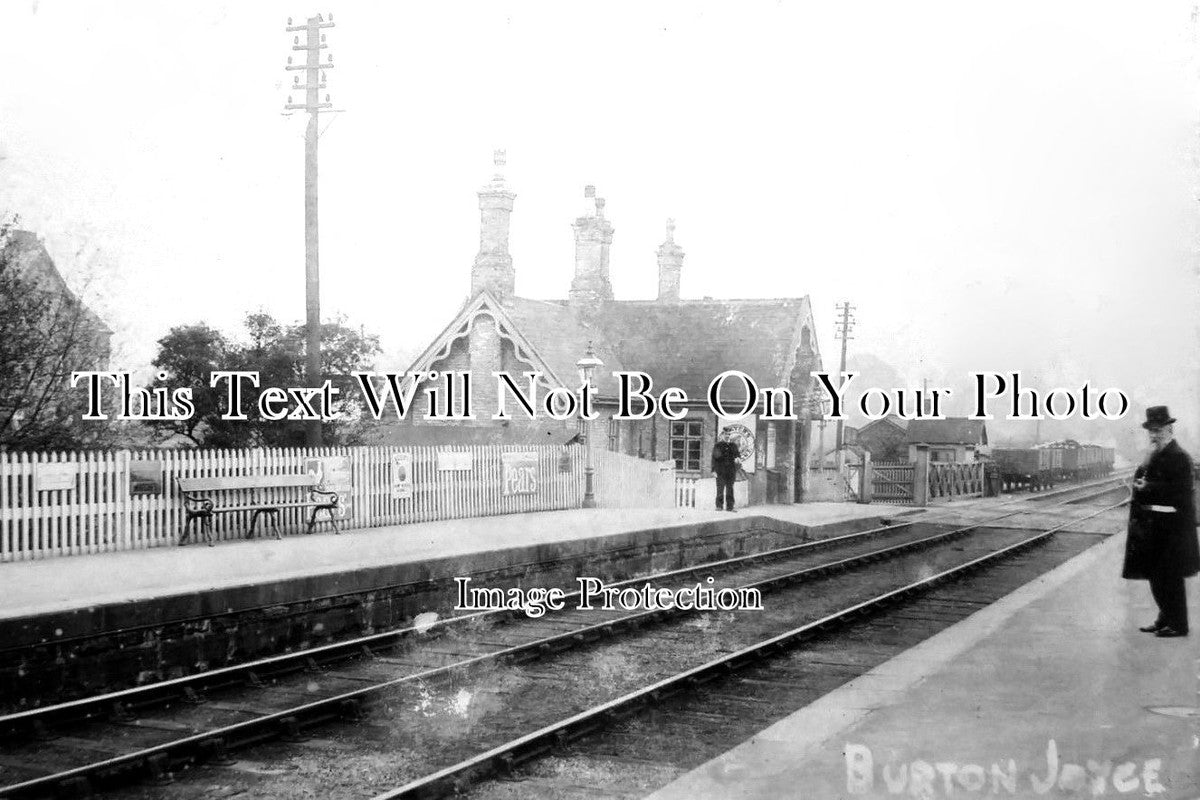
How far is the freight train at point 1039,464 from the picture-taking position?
4422 cm

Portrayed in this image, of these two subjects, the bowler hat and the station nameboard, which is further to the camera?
the station nameboard

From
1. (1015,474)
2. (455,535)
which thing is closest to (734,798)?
(455,535)

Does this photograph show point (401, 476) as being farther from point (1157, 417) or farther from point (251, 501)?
point (1157, 417)

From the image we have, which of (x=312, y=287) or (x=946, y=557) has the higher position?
(x=312, y=287)

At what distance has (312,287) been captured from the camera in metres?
17.2

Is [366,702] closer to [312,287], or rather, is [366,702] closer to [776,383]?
[312,287]

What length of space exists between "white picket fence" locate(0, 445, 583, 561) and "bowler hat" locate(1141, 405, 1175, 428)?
1108 centimetres

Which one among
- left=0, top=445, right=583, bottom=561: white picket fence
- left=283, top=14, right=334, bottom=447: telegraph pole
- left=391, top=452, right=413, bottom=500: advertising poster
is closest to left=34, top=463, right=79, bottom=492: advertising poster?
left=0, top=445, right=583, bottom=561: white picket fence

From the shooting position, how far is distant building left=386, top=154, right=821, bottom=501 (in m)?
27.1

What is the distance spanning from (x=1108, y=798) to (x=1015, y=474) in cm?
4172

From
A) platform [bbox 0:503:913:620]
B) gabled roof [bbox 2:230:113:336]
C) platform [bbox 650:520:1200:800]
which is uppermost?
gabled roof [bbox 2:230:113:336]

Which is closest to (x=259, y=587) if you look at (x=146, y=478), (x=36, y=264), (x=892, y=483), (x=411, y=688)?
(x=411, y=688)

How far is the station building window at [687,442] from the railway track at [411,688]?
16.0 m

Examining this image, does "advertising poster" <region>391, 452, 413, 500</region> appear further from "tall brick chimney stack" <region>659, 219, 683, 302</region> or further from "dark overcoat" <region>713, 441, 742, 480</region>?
"tall brick chimney stack" <region>659, 219, 683, 302</region>
